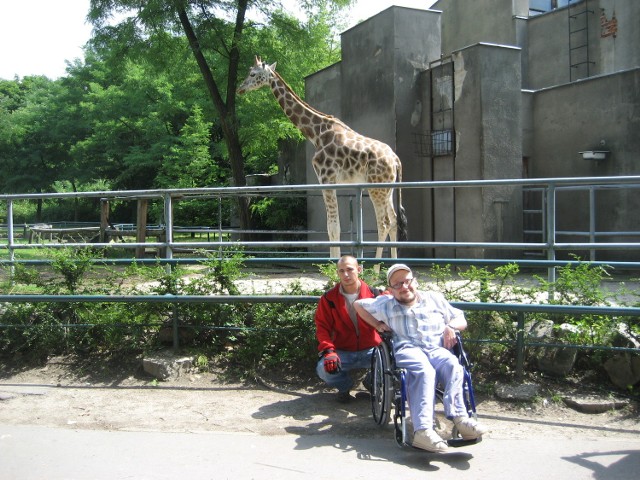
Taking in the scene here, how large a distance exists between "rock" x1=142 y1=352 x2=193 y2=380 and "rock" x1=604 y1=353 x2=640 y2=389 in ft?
12.3

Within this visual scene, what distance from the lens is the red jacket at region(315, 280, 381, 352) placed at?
5117 millimetres

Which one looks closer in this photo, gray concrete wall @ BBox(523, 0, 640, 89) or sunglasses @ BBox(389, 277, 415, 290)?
sunglasses @ BBox(389, 277, 415, 290)

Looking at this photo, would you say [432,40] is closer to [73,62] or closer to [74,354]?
[74,354]

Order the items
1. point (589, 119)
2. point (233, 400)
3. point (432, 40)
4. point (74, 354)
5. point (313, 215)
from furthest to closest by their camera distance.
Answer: point (313, 215)
point (432, 40)
point (589, 119)
point (74, 354)
point (233, 400)

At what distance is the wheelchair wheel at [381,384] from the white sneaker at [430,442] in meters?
0.49

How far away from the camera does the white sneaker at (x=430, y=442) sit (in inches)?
157

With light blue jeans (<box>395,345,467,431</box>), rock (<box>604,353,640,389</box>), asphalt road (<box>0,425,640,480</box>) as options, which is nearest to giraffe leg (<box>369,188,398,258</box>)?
rock (<box>604,353,640,389</box>)

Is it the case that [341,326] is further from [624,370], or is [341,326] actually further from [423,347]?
[624,370]

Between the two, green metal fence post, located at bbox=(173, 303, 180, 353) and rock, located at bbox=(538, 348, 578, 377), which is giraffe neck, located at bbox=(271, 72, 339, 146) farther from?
rock, located at bbox=(538, 348, 578, 377)

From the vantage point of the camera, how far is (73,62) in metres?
36.7

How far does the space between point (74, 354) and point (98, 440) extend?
227 cm

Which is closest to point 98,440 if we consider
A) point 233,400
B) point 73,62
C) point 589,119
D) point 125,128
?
point 233,400

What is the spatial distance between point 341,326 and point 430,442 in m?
1.40

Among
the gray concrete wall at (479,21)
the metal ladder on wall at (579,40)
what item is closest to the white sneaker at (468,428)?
the metal ladder on wall at (579,40)
